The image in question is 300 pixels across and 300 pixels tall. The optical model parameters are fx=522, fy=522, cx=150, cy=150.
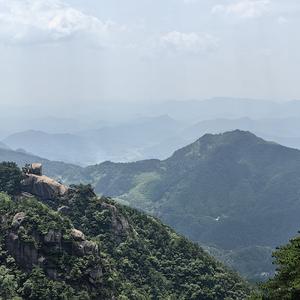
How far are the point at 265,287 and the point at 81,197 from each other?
260 feet

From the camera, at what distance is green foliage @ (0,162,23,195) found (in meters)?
121

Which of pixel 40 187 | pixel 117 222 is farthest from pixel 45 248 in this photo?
pixel 40 187

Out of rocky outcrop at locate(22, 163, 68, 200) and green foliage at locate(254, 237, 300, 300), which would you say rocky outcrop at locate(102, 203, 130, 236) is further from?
green foliage at locate(254, 237, 300, 300)

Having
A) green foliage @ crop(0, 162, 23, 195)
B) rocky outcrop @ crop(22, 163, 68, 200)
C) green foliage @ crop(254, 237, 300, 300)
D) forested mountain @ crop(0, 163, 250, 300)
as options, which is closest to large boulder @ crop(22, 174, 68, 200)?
rocky outcrop @ crop(22, 163, 68, 200)

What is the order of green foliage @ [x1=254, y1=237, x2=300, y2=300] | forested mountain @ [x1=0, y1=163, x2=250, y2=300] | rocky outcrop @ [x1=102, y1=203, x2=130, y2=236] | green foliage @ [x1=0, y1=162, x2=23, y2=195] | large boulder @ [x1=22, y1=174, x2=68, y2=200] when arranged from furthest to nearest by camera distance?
large boulder @ [x1=22, y1=174, x2=68, y2=200] → green foliage @ [x1=0, y1=162, x2=23, y2=195] → rocky outcrop @ [x1=102, y1=203, x2=130, y2=236] → forested mountain @ [x1=0, y1=163, x2=250, y2=300] → green foliage @ [x1=254, y1=237, x2=300, y2=300]

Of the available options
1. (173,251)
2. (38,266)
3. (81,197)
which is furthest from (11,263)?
(173,251)

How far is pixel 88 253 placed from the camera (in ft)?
302

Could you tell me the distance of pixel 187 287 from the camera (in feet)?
373

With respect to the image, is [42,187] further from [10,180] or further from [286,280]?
[286,280]

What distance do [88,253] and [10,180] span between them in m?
39.4

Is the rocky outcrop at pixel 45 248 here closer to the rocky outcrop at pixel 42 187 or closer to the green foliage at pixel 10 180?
the rocky outcrop at pixel 42 187

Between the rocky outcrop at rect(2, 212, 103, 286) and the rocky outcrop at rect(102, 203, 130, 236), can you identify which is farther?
the rocky outcrop at rect(102, 203, 130, 236)

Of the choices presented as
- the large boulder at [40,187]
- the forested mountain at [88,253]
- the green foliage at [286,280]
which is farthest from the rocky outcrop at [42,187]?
the green foliage at [286,280]

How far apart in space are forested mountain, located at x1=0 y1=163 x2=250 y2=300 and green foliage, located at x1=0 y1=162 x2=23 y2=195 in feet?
0.75
